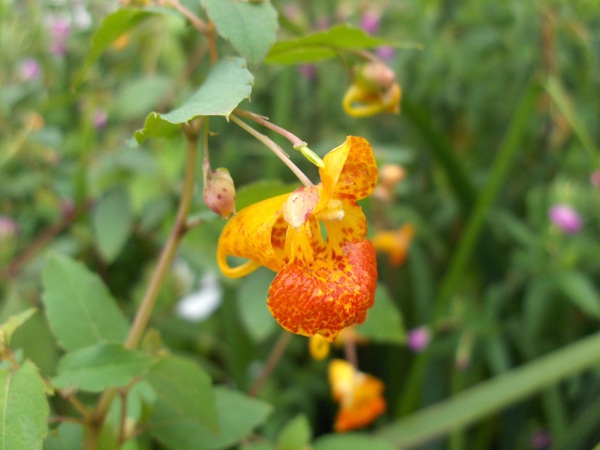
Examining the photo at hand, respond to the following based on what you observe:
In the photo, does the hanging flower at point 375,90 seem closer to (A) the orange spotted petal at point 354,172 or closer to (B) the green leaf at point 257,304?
(A) the orange spotted petal at point 354,172

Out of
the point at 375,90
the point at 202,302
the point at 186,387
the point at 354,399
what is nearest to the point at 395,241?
the point at 354,399

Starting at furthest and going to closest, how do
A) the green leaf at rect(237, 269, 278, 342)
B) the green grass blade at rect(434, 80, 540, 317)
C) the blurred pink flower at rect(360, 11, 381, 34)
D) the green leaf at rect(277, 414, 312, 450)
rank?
the blurred pink flower at rect(360, 11, 381, 34)
the green grass blade at rect(434, 80, 540, 317)
the green leaf at rect(237, 269, 278, 342)
the green leaf at rect(277, 414, 312, 450)

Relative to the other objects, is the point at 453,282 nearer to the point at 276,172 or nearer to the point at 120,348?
the point at 276,172

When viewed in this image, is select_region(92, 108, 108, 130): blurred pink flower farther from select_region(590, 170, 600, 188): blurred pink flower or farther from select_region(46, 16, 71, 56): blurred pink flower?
select_region(590, 170, 600, 188): blurred pink flower

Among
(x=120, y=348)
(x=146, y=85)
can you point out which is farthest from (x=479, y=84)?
(x=120, y=348)

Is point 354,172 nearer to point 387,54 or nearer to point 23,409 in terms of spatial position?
point 23,409

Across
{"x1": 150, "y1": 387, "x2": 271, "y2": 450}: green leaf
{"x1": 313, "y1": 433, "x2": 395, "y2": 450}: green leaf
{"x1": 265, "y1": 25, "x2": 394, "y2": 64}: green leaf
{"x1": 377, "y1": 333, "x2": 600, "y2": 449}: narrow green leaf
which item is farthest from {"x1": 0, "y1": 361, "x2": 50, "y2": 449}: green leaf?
{"x1": 377, "y1": 333, "x2": 600, "y2": 449}: narrow green leaf
